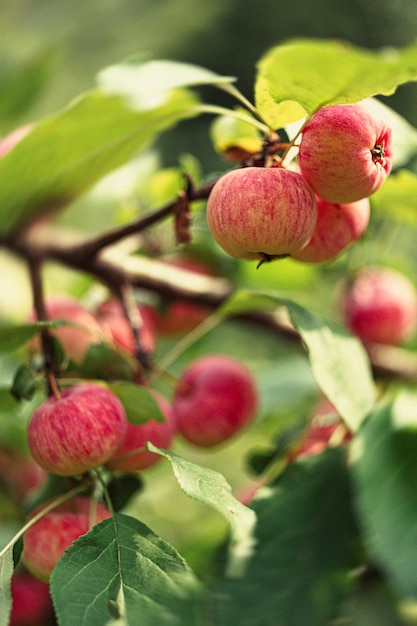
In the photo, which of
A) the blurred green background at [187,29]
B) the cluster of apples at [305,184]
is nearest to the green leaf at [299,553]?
the cluster of apples at [305,184]

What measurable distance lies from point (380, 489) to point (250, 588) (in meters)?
0.16

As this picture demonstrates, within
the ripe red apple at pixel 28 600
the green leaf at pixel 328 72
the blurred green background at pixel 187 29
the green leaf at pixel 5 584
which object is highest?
the green leaf at pixel 328 72

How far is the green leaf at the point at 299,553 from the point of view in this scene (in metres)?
0.74

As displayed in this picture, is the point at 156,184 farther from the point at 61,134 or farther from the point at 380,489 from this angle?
the point at 380,489

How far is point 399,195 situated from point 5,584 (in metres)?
0.50

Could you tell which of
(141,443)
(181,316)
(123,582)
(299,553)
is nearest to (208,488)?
(123,582)

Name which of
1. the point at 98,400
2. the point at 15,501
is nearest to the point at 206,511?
the point at 15,501

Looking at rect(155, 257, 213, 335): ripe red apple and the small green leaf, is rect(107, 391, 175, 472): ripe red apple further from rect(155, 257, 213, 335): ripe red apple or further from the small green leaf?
rect(155, 257, 213, 335): ripe red apple

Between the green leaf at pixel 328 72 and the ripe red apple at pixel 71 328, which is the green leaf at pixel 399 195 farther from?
the ripe red apple at pixel 71 328

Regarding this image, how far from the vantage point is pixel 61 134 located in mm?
732

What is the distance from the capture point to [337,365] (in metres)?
0.72

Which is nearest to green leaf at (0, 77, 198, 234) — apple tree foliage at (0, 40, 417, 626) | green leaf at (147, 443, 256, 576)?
apple tree foliage at (0, 40, 417, 626)

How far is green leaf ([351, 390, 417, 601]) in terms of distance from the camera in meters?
0.69

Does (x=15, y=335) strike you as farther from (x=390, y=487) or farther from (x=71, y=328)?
(x=390, y=487)
